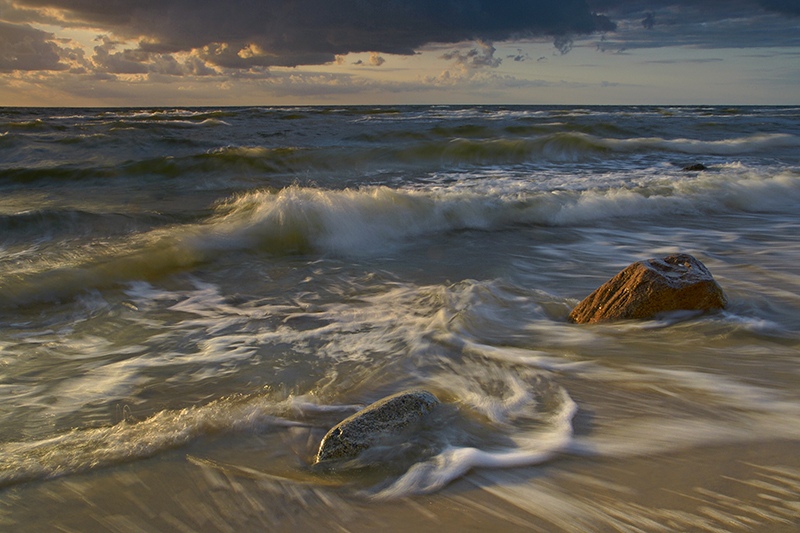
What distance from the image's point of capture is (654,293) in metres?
3.83

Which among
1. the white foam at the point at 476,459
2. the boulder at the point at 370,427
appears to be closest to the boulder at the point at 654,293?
the white foam at the point at 476,459

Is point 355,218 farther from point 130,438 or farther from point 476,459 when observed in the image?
point 476,459

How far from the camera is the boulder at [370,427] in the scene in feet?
7.61

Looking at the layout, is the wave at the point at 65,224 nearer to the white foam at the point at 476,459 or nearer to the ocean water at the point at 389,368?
the ocean water at the point at 389,368

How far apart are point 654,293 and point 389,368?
6.08ft

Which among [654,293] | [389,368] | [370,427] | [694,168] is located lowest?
[389,368]

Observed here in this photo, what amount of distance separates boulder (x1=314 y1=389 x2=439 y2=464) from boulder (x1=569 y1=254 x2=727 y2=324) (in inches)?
74.2

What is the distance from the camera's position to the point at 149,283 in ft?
17.4

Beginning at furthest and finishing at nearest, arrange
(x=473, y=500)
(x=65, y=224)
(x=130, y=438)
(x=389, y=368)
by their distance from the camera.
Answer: (x=65, y=224), (x=389, y=368), (x=130, y=438), (x=473, y=500)

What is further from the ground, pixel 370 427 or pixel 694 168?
pixel 694 168

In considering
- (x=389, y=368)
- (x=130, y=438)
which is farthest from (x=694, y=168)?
(x=130, y=438)

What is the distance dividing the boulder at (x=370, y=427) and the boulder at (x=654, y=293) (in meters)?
1.89

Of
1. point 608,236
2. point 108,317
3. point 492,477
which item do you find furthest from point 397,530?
point 608,236

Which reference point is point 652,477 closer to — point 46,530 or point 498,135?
point 46,530
